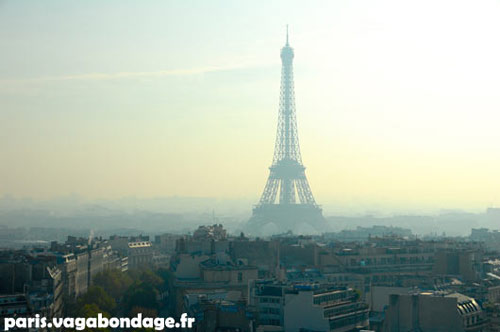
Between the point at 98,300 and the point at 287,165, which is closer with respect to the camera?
the point at 98,300

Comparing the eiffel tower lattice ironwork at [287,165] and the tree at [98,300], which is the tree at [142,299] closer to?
the tree at [98,300]

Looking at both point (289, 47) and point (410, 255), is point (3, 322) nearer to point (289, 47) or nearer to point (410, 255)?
point (410, 255)

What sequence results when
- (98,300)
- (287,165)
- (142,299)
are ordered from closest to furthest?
(98,300), (142,299), (287,165)

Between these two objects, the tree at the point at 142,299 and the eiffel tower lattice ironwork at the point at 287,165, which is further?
the eiffel tower lattice ironwork at the point at 287,165

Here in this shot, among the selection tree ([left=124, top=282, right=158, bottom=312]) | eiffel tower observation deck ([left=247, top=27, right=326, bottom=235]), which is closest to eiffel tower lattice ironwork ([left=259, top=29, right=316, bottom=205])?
eiffel tower observation deck ([left=247, top=27, right=326, bottom=235])

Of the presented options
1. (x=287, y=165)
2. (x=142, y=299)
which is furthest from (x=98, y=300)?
(x=287, y=165)

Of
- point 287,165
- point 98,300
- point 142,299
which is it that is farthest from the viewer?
point 287,165

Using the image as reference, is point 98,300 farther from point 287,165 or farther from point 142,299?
point 287,165

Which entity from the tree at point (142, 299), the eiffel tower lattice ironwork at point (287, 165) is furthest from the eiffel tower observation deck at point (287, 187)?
the tree at point (142, 299)

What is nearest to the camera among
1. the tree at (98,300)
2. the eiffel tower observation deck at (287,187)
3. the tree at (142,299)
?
the tree at (98,300)

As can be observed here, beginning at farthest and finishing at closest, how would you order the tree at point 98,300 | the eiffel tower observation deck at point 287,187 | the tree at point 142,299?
the eiffel tower observation deck at point 287,187
the tree at point 142,299
the tree at point 98,300

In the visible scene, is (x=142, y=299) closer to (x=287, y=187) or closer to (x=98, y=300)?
(x=98, y=300)
